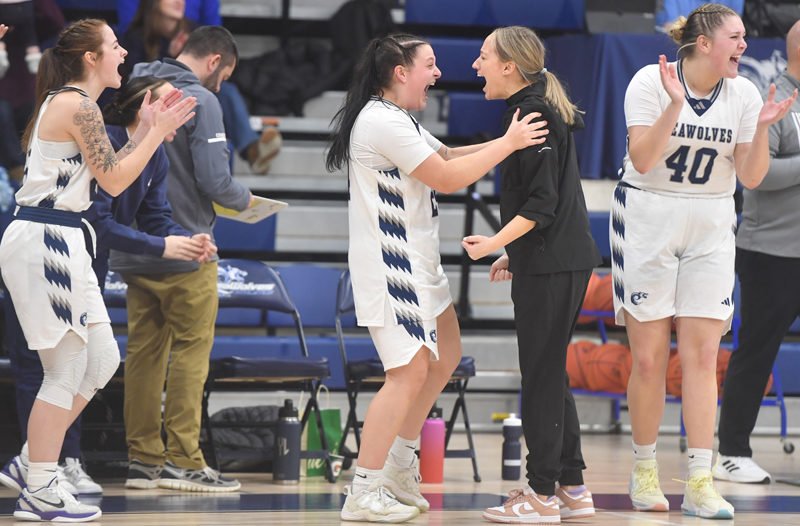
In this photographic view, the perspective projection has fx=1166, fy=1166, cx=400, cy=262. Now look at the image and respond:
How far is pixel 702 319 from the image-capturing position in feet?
13.3

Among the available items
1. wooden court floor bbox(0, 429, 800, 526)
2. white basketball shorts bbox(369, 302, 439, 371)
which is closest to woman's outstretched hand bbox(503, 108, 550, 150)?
white basketball shorts bbox(369, 302, 439, 371)

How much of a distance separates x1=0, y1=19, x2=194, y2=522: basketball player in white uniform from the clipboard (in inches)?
43.6

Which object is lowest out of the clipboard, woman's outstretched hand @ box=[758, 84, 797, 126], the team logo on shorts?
the team logo on shorts

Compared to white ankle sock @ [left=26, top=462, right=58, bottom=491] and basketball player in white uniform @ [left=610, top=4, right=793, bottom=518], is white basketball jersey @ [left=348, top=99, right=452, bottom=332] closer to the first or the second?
basketball player in white uniform @ [left=610, top=4, right=793, bottom=518]

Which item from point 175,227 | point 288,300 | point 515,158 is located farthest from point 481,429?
point 515,158

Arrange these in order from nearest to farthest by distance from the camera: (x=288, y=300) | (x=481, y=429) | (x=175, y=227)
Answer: (x=175, y=227) → (x=288, y=300) → (x=481, y=429)

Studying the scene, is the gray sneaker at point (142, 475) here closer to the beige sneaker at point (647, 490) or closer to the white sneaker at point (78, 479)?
the white sneaker at point (78, 479)

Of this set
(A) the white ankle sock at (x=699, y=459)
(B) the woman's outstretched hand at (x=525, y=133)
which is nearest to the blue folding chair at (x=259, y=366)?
(A) the white ankle sock at (x=699, y=459)

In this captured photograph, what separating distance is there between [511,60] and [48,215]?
159cm

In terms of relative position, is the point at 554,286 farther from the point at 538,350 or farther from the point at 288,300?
the point at 288,300

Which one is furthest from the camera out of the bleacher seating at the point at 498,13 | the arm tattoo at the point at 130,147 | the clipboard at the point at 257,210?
the bleacher seating at the point at 498,13

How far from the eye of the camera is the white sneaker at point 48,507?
→ 3.74 meters

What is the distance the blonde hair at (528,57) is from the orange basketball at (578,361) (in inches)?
134

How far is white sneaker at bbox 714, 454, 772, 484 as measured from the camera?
16.8 feet
